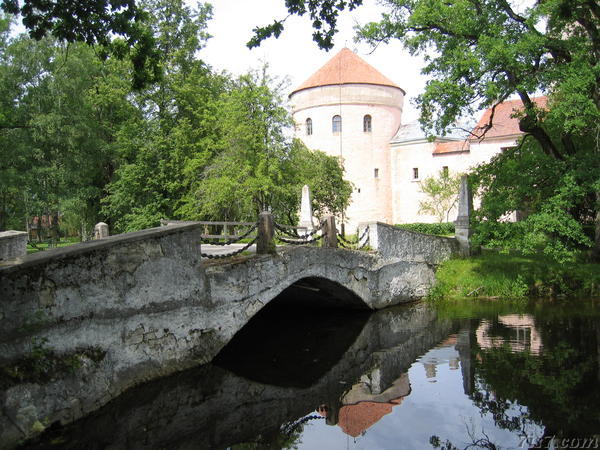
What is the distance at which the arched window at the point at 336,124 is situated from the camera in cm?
3834

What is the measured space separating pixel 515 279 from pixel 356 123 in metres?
24.7

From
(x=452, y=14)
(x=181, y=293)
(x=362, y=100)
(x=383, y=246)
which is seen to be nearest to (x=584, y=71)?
(x=452, y=14)

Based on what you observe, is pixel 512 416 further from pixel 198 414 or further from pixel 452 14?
pixel 452 14

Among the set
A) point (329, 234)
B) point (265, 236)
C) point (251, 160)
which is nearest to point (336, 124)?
point (251, 160)

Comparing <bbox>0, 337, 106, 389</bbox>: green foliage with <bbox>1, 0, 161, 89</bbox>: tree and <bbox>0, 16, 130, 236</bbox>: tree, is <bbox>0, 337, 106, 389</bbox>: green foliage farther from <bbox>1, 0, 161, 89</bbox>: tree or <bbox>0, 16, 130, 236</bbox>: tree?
<bbox>0, 16, 130, 236</bbox>: tree

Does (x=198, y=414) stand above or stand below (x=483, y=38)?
below

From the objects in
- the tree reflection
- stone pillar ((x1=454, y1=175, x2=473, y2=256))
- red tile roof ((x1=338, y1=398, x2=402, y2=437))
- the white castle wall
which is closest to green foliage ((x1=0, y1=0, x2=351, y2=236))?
stone pillar ((x1=454, y1=175, x2=473, y2=256))

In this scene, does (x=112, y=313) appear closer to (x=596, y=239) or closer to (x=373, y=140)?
(x=596, y=239)

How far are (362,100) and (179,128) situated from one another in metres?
17.4

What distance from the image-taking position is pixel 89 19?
7.28 metres

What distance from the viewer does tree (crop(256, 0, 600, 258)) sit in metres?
12.6

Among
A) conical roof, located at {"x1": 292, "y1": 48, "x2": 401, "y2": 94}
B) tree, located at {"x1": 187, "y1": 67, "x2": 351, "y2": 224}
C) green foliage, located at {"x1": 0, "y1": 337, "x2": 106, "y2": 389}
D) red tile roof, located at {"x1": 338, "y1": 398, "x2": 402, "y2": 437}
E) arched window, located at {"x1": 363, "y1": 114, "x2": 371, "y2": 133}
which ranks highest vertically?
conical roof, located at {"x1": 292, "y1": 48, "x2": 401, "y2": 94}

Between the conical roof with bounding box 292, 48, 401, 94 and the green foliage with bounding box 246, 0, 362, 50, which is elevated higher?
the conical roof with bounding box 292, 48, 401, 94

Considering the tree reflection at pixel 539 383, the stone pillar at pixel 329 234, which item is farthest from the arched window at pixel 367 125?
the tree reflection at pixel 539 383
